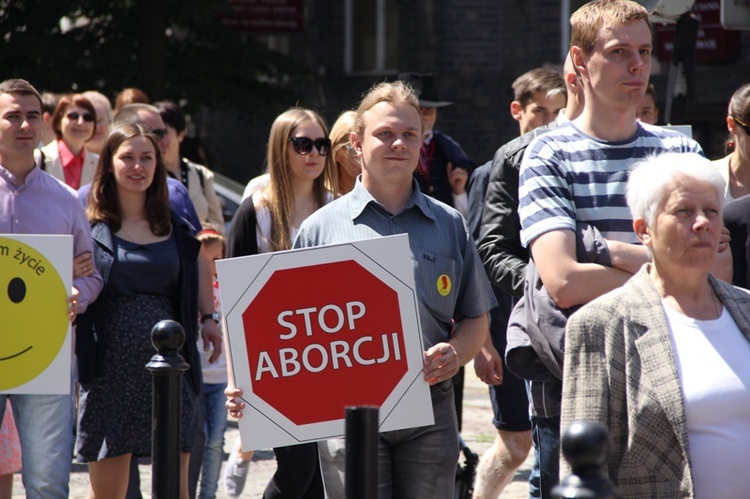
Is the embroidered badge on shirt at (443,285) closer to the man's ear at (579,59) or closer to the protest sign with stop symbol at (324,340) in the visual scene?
the protest sign with stop symbol at (324,340)

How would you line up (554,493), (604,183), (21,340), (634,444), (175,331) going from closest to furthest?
(554,493) < (634,444) < (604,183) < (175,331) < (21,340)

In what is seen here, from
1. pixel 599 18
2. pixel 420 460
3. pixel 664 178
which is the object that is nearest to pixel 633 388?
pixel 664 178

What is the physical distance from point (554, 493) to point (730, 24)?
551cm

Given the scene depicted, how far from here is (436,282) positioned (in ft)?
14.7

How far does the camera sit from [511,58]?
20.5 metres

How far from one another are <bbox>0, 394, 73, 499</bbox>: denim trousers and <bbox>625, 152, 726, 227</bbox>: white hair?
3.11m

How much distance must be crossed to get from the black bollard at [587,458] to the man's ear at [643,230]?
89 cm

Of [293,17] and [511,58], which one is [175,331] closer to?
[511,58]

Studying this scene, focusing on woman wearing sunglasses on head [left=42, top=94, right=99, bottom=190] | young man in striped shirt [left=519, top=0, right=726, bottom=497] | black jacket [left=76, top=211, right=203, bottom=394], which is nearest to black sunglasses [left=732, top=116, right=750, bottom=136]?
young man in striped shirt [left=519, top=0, right=726, bottom=497]

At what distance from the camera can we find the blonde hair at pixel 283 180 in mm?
5773

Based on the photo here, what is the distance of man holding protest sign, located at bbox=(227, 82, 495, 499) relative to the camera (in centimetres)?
441

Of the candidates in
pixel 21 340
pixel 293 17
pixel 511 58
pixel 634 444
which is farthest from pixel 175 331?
pixel 293 17

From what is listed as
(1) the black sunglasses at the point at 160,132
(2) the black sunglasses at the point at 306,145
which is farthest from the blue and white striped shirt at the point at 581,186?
(1) the black sunglasses at the point at 160,132

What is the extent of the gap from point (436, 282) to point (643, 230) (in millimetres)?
1046
